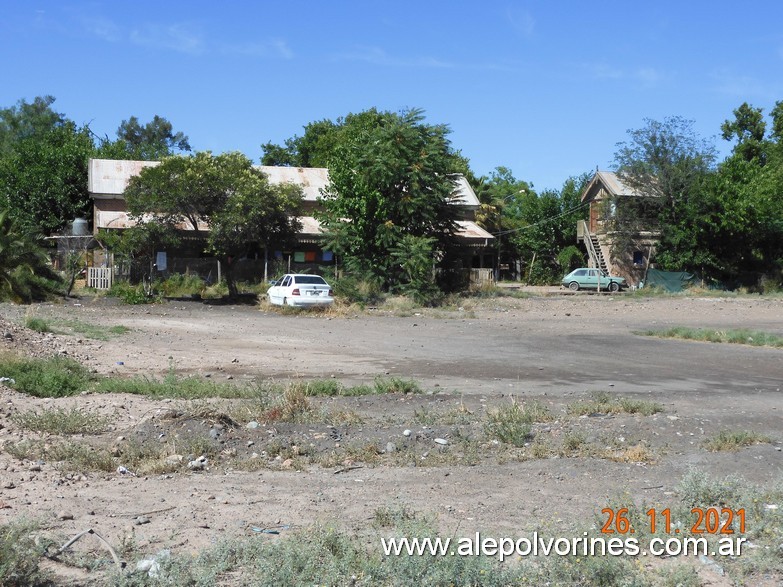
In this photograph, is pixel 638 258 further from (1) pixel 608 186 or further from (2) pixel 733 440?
(2) pixel 733 440

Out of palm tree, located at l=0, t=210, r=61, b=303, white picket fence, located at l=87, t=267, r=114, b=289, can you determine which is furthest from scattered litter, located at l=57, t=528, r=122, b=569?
white picket fence, located at l=87, t=267, r=114, b=289

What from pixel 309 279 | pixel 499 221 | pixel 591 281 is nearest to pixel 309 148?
pixel 499 221

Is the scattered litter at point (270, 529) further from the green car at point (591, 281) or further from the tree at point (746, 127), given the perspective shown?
the tree at point (746, 127)

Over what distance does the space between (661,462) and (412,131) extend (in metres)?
32.4

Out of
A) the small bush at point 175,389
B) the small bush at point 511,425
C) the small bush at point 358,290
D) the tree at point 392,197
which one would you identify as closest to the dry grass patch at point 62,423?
the small bush at point 175,389

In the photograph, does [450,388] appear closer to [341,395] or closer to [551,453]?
[341,395]

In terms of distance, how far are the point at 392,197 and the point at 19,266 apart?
16268 millimetres

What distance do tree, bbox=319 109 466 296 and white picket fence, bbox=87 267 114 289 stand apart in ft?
36.1

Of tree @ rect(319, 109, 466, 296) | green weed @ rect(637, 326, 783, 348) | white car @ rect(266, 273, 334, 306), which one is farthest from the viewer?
tree @ rect(319, 109, 466, 296)

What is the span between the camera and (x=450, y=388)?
15289 mm

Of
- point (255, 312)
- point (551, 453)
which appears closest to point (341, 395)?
point (551, 453)

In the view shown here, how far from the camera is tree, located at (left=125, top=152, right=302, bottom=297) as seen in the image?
39.1 m

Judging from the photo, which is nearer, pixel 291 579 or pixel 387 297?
pixel 291 579

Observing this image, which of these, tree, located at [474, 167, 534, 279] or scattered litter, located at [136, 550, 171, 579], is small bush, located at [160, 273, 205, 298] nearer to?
tree, located at [474, 167, 534, 279]
